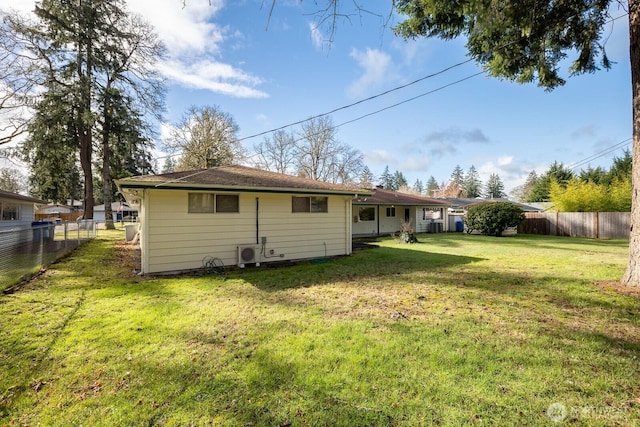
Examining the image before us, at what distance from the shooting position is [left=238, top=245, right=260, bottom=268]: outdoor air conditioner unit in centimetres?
807

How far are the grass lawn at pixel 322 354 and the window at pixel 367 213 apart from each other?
12709 millimetres

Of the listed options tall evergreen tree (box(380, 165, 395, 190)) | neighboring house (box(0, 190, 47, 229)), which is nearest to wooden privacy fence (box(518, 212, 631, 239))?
neighboring house (box(0, 190, 47, 229))

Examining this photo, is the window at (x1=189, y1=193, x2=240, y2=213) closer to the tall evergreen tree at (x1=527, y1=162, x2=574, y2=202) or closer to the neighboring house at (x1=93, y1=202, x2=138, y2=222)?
the tall evergreen tree at (x1=527, y1=162, x2=574, y2=202)

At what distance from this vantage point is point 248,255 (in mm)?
8203

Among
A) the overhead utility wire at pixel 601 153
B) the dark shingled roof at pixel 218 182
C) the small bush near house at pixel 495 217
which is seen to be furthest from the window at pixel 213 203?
the overhead utility wire at pixel 601 153

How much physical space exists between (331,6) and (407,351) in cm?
402

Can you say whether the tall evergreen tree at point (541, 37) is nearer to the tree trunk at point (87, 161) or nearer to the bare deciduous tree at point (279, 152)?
the tree trunk at point (87, 161)

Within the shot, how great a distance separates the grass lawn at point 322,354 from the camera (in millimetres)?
2301

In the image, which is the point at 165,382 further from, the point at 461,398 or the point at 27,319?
the point at 27,319

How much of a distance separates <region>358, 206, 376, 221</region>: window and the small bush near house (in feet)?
21.1

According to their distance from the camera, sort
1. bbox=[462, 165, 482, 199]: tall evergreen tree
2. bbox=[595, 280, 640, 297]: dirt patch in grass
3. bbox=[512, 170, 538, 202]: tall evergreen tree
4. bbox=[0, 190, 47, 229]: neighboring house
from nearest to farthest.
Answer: bbox=[595, 280, 640, 297]: dirt patch in grass → bbox=[0, 190, 47, 229]: neighboring house → bbox=[512, 170, 538, 202]: tall evergreen tree → bbox=[462, 165, 482, 199]: tall evergreen tree

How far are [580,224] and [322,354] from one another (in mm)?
21121

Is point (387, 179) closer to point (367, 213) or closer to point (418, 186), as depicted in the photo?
point (418, 186)

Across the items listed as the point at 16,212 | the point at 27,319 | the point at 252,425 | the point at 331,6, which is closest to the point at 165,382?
the point at 252,425
